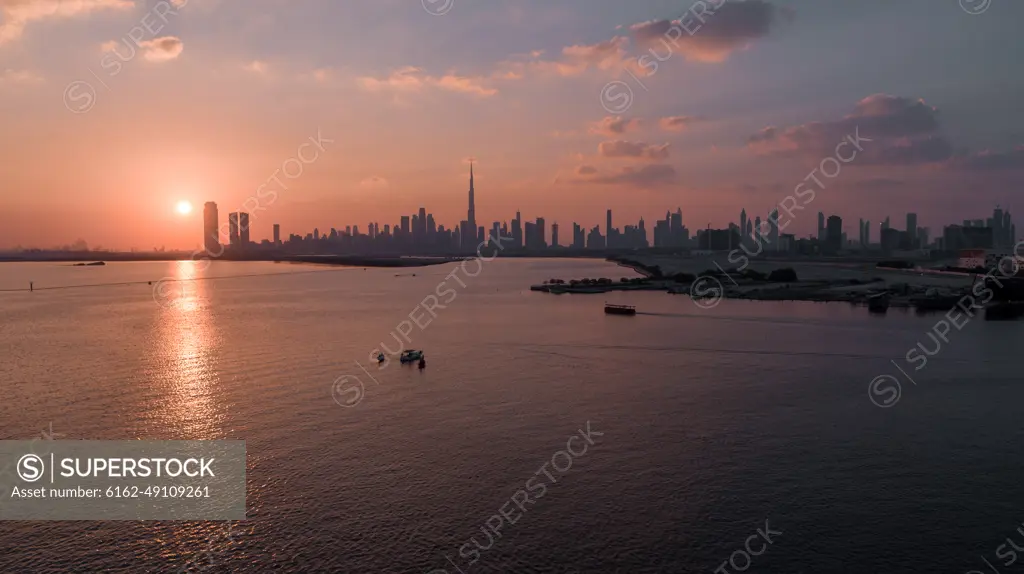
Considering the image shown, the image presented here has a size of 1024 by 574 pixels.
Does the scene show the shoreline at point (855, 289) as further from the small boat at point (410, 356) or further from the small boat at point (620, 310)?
the small boat at point (410, 356)

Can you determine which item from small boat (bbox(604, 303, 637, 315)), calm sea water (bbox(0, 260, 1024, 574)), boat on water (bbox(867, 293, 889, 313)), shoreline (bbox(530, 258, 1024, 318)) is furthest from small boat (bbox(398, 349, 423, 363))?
shoreline (bbox(530, 258, 1024, 318))

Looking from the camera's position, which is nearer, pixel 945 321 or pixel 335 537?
pixel 335 537

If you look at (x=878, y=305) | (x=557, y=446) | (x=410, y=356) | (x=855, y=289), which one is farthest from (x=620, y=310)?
(x=557, y=446)

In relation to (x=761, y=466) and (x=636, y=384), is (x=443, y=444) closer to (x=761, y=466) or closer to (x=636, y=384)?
(x=761, y=466)

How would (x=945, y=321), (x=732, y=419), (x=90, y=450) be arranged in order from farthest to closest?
(x=945, y=321) < (x=732, y=419) < (x=90, y=450)

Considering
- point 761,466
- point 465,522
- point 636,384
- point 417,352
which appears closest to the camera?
point 465,522

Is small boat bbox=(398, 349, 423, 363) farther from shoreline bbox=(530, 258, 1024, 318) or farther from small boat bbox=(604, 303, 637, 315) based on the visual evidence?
shoreline bbox=(530, 258, 1024, 318)

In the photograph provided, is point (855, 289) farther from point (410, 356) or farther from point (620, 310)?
point (410, 356)

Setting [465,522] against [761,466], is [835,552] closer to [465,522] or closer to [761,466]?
[761,466]

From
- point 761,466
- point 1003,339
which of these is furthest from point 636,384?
point 1003,339

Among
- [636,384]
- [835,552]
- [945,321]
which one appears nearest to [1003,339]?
[945,321]
